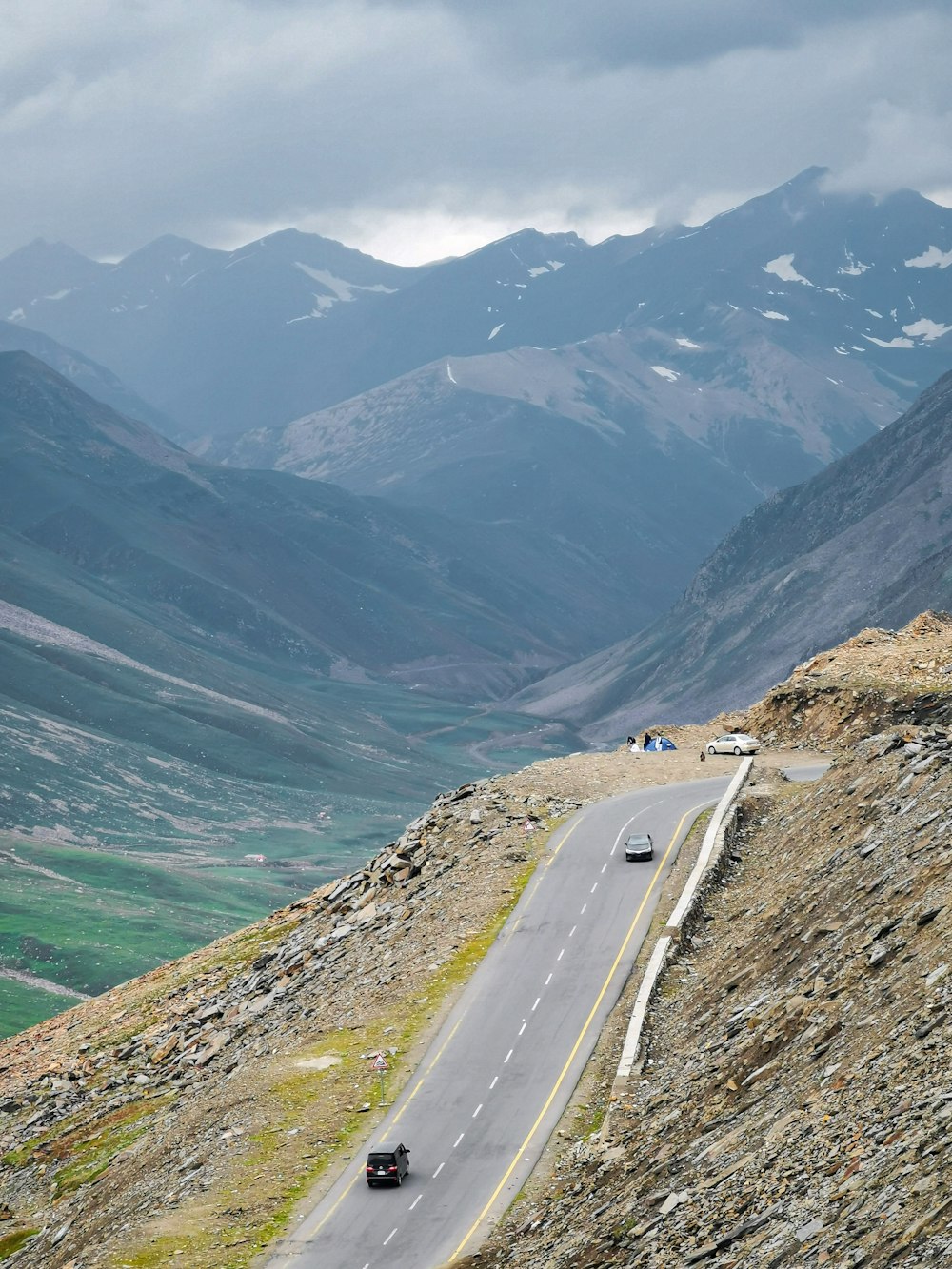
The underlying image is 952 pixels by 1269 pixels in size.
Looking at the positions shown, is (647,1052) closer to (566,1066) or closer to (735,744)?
(566,1066)

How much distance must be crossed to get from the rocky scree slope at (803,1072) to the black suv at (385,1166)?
4.21 m

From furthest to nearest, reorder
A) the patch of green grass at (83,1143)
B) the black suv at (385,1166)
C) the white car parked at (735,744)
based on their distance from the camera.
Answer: the white car parked at (735,744) < the patch of green grass at (83,1143) < the black suv at (385,1166)

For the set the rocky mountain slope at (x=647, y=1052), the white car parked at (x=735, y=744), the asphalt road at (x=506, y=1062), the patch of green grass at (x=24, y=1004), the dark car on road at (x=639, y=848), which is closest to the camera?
the rocky mountain slope at (x=647, y=1052)

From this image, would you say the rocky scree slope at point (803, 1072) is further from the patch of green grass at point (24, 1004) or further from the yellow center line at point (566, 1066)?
the patch of green grass at point (24, 1004)

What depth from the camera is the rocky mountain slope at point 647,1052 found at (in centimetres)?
3216

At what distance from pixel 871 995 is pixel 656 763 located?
54618 mm

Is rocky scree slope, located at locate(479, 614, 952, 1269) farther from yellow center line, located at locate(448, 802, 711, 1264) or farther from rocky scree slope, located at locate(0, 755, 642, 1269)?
rocky scree slope, located at locate(0, 755, 642, 1269)

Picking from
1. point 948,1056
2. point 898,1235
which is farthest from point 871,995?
point 898,1235

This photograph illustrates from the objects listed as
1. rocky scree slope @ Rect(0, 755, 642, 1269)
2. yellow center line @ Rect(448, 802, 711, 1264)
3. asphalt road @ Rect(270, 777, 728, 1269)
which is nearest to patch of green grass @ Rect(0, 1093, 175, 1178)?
rocky scree slope @ Rect(0, 755, 642, 1269)

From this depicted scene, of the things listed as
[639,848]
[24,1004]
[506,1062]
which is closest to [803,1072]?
[506,1062]

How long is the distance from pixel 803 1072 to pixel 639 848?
34510 millimetres

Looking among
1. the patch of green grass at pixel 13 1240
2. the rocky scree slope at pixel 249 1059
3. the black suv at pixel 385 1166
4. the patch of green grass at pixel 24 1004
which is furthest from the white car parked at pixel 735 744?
the patch of green grass at pixel 24 1004

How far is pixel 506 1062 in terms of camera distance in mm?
54750

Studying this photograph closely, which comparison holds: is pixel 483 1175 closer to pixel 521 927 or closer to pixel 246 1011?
pixel 521 927
